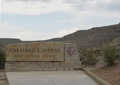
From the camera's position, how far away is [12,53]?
20078 millimetres

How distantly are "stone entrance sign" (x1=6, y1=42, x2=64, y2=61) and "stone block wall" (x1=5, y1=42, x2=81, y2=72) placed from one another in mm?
248

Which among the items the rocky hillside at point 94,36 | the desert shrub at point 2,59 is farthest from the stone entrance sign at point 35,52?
the rocky hillside at point 94,36

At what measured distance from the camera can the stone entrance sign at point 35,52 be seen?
20.1 meters

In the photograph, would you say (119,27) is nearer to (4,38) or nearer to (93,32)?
(93,32)

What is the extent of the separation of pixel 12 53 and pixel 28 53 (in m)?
0.98

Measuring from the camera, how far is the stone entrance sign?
20.1 m

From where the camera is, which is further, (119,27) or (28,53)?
(119,27)

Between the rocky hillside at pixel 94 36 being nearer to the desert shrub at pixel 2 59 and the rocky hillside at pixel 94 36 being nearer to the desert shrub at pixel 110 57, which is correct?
the desert shrub at pixel 2 59

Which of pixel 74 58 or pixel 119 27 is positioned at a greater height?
pixel 119 27

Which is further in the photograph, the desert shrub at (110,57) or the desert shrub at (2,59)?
the desert shrub at (2,59)

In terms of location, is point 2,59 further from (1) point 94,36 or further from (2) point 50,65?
(1) point 94,36

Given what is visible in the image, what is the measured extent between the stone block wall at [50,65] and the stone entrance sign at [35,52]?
248mm

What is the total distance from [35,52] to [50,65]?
124 cm

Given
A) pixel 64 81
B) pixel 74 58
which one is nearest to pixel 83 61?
pixel 74 58
